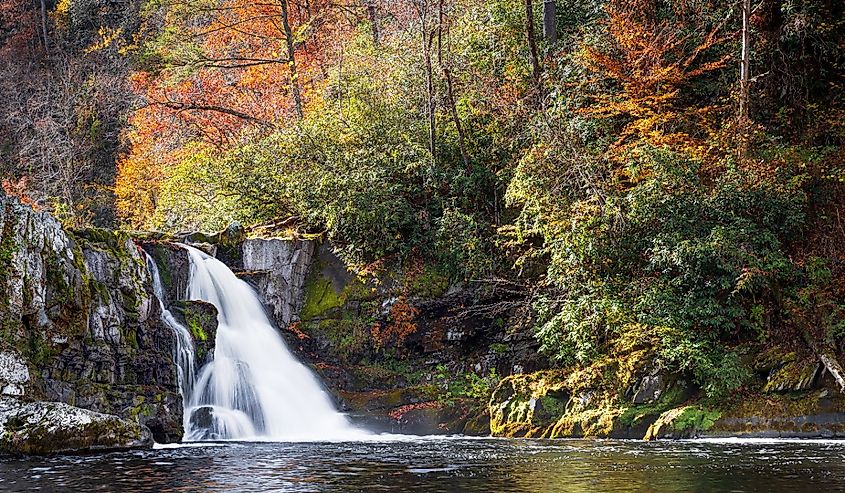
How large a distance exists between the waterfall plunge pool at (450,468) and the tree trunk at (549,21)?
12982 mm

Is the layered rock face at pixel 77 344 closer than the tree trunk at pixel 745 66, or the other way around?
the layered rock face at pixel 77 344

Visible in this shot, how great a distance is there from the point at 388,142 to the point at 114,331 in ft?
32.8

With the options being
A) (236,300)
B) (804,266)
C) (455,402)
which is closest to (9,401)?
(236,300)

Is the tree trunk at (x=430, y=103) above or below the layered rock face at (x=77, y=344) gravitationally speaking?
above

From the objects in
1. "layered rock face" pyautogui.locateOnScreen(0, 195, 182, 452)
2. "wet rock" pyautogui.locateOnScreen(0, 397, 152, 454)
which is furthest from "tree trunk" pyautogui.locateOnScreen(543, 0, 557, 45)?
"wet rock" pyautogui.locateOnScreen(0, 397, 152, 454)

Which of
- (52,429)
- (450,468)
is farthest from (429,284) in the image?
(450,468)

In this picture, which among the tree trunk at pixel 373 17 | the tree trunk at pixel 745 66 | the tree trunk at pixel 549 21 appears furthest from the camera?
the tree trunk at pixel 373 17

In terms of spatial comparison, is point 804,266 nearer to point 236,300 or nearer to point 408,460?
point 408,460

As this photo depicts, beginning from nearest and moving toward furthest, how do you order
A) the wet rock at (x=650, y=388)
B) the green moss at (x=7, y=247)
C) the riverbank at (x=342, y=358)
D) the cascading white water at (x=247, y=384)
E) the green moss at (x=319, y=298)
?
1. the green moss at (x=7, y=247)
2. the riverbank at (x=342, y=358)
3. the wet rock at (x=650, y=388)
4. the cascading white water at (x=247, y=384)
5. the green moss at (x=319, y=298)

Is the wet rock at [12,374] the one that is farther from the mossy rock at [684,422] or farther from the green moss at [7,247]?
the mossy rock at [684,422]

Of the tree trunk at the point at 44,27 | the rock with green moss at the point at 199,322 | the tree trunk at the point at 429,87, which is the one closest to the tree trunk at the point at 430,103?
the tree trunk at the point at 429,87

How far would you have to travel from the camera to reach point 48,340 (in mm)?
12938

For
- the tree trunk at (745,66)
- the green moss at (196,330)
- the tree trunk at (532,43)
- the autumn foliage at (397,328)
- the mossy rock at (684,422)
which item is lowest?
the mossy rock at (684,422)

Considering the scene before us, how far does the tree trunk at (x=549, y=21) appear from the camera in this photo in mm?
22391
